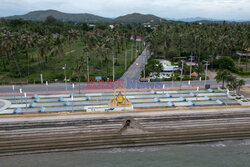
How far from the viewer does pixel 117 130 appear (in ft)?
119

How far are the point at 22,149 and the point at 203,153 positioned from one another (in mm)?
27110

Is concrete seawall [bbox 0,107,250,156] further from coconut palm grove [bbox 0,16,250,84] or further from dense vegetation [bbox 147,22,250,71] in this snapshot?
dense vegetation [bbox 147,22,250,71]

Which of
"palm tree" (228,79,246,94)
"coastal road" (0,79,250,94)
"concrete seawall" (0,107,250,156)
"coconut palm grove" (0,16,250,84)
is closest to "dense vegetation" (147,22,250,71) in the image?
"coconut palm grove" (0,16,250,84)

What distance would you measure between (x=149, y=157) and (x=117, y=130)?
24.9 ft

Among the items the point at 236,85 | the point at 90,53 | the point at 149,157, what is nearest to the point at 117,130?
the point at 149,157

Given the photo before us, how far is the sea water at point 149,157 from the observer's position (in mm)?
29500

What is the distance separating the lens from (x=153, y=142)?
35.1 meters

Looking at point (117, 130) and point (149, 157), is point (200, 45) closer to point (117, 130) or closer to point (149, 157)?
point (117, 130)

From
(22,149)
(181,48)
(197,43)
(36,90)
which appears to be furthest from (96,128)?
(181,48)

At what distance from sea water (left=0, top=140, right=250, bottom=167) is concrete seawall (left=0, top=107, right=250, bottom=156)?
4.91 ft

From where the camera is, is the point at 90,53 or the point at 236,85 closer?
the point at 236,85

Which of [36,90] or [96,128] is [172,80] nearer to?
[96,128]

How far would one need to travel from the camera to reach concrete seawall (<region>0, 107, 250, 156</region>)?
33719 mm

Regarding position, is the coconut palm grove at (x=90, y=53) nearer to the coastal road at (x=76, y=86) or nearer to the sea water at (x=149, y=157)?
the coastal road at (x=76, y=86)
